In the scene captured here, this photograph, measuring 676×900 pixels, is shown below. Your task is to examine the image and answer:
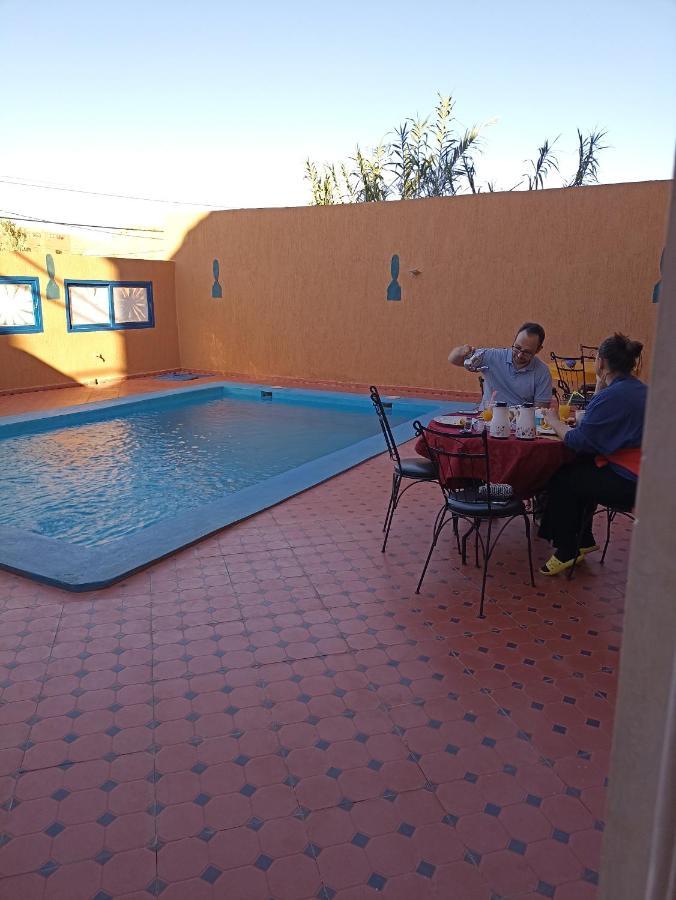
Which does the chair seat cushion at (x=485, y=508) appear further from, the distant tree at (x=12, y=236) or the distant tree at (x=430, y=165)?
the distant tree at (x=12, y=236)

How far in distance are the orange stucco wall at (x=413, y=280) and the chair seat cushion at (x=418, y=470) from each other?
5506 millimetres

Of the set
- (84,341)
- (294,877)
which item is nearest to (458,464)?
(294,877)

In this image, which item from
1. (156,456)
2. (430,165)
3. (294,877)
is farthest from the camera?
(430,165)

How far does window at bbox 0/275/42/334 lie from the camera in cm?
877

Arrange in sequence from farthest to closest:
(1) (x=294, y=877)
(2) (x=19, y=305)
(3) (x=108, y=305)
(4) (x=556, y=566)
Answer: (3) (x=108, y=305)
(2) (x=19, y=305)
(4) (x=556, y=566)
(1) (x=294, y=877)

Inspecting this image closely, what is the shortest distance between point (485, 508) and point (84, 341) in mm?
8599

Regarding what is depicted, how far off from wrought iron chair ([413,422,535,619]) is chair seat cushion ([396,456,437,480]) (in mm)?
173

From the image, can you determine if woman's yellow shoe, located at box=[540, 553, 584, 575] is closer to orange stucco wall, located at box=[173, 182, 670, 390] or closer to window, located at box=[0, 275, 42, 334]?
orange stucco wall, located at box=[173, 182, 670, 390]

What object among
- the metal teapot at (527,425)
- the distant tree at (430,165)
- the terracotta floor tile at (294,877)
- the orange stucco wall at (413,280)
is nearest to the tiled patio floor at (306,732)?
the terracotta floor tile at (294,877)

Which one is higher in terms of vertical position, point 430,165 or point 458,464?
point 430,165

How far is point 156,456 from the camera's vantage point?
654 cm

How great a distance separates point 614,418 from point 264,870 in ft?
7.12

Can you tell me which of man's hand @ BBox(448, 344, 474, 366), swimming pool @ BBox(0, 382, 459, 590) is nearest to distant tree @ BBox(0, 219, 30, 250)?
swimming pool @ BBox(0, 382, 459, 590)

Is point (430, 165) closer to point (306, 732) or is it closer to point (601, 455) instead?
point (601, 455)
